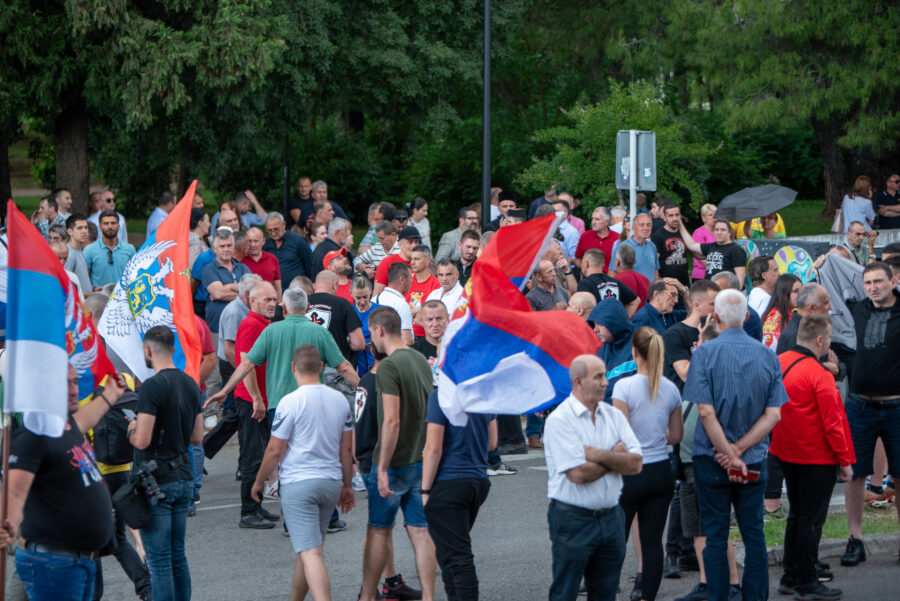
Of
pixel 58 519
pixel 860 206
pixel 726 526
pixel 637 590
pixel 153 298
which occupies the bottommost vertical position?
pixel 637 590

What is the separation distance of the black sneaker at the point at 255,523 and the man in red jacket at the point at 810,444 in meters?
4.15

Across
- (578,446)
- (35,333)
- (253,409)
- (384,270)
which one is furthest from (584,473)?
(384,270)

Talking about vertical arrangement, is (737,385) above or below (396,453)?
above

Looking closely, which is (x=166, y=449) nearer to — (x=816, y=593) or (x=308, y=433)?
(x=308, y=433)

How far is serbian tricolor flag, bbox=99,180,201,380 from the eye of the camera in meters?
8.19

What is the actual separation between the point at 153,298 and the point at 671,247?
28.4 feet

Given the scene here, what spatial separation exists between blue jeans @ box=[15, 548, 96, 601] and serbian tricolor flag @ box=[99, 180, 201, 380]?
2.31 m

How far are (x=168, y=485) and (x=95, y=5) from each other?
38.8ft

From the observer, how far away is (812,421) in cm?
782

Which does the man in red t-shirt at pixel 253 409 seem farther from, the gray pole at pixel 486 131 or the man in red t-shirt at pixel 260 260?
the gray pole at pixel 486 131

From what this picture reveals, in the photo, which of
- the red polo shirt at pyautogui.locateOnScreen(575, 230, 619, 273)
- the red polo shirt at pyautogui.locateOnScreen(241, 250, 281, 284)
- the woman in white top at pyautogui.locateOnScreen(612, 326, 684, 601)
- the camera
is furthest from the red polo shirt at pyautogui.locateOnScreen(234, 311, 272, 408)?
the red polo shirt at pyautogui.locateOnScreen(575, 230, 619, 273)

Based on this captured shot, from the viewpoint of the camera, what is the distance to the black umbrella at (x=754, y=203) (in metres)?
16.3

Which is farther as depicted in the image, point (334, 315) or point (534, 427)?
point (534, 427)

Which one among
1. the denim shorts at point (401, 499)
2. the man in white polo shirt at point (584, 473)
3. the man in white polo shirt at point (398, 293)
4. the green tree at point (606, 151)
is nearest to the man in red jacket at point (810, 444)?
the man in white polo shirt at point (584, 473)
